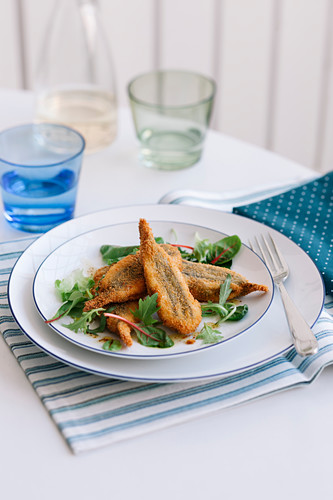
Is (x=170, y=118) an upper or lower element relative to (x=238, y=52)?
upper

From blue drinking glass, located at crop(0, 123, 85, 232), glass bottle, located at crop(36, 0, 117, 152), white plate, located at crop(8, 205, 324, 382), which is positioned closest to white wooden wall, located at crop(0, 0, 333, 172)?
glass bottle, located at crop(36, 0, 117, 152)

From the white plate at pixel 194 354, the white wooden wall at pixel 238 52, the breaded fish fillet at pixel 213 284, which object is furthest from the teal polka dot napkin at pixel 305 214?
the white wooden wall at pixel 238 52

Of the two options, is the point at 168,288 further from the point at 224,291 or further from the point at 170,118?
the point at 170,118

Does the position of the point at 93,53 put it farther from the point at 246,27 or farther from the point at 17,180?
the point at 246,27

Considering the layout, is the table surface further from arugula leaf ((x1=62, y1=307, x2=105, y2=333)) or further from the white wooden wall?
the white wooden wall

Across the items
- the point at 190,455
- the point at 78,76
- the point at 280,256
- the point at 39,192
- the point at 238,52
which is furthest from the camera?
the point at 238,52

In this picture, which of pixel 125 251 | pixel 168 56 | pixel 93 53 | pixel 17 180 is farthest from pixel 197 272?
pixel 168 56

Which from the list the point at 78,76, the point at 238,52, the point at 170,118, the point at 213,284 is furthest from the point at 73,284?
the point at 238,52

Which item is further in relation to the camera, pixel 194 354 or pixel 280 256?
pixel 280 256
